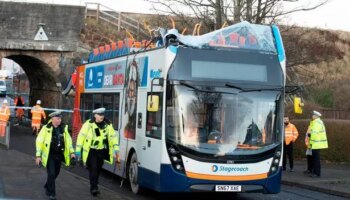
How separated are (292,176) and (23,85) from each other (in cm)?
5654

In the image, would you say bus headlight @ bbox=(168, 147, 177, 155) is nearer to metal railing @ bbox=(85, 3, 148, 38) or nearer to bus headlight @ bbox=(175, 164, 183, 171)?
bus headlight @ bbox=(175, 164, 183, 171)

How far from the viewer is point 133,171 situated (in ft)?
39.9

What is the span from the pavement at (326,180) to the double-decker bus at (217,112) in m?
3.22

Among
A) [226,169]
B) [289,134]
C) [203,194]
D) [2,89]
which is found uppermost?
[2,89]

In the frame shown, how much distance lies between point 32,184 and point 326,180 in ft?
24.3

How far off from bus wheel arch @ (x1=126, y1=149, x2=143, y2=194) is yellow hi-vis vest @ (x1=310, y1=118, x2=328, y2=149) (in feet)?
18.5

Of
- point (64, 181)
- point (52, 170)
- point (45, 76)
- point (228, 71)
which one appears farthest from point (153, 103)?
point (45, 76)

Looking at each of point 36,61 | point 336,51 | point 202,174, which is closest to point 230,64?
point 202,174

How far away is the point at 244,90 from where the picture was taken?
10.5 meters

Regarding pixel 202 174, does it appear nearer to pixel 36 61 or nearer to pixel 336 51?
pixel 36 61

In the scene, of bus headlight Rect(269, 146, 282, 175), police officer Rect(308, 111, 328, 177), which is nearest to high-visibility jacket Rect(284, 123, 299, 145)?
police officer Rect(308, 111, 328, 177)

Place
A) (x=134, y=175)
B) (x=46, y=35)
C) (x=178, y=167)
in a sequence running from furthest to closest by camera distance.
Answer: (x=46, y=35), (x=134, y=175), (x=178, y=167)

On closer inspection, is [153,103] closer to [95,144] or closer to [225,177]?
[95,144]

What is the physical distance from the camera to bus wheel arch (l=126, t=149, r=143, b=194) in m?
11.9
